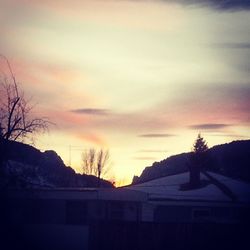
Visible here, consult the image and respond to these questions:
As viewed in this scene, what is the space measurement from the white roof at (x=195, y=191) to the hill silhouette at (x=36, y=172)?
7.45 metres

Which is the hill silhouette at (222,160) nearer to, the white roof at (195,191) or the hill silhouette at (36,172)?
the hill silhouette at (36,172)

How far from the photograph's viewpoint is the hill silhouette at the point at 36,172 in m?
24.5

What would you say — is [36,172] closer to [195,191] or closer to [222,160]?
[195,191]

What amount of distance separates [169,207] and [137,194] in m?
3.10

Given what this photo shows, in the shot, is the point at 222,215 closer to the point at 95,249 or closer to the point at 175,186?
the point at 175,186

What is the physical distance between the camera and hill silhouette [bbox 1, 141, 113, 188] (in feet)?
80.2

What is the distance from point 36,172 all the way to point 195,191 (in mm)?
10054

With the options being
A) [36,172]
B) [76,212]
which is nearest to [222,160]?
[36,172]

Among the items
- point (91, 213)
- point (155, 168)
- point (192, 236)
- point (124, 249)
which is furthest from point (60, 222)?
point (155, 168)

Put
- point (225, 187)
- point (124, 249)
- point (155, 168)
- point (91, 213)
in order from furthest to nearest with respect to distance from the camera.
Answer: point (155, 168)
point (225, 187)
point (91, 213)
point (124, 249)

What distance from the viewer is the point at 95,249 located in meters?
22.4

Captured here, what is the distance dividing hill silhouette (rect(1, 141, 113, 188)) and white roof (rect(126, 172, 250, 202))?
24.4ft

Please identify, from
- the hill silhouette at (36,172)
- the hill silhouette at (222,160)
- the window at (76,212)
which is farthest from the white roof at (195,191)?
the hill silhouette at (222,160)

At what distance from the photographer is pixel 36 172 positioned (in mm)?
28516
